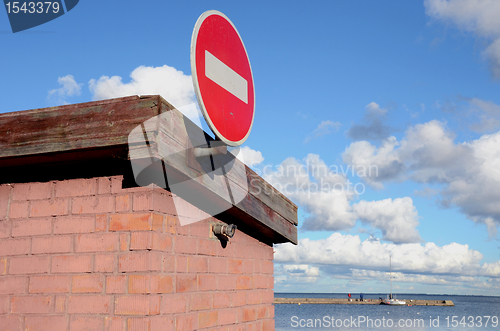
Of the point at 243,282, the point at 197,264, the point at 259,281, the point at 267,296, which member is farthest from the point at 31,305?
the point at 267,296

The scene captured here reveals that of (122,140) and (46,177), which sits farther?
(46,177)

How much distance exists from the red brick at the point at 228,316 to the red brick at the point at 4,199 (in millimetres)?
1682

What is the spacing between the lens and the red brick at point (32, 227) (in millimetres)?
2547

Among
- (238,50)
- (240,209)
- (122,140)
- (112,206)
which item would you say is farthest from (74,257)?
(238,50)

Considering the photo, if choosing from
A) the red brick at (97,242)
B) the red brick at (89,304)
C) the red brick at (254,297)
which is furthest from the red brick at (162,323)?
the red brick at (254,297)

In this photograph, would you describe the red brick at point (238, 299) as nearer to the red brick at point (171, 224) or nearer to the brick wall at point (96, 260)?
the brick wall at point (96, 260)

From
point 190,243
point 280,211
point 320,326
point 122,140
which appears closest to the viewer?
point 122,140

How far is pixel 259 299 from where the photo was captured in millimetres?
3838

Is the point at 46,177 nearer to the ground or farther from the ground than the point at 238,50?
nearer to the ground

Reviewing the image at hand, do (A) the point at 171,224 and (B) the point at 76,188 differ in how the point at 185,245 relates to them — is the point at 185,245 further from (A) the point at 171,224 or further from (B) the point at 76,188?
(B) the point at 76,188

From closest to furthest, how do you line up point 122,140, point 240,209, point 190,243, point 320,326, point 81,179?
point 122,140 → point 81,179 → point 190,243 → point 240,209 → point 320,326

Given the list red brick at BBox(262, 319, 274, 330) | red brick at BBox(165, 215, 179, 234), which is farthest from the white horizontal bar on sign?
red brick at BBox(262, 319, 274, 330)

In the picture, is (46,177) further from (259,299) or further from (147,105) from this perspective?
(259,299)

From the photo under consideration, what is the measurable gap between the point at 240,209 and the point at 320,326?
68740mm
